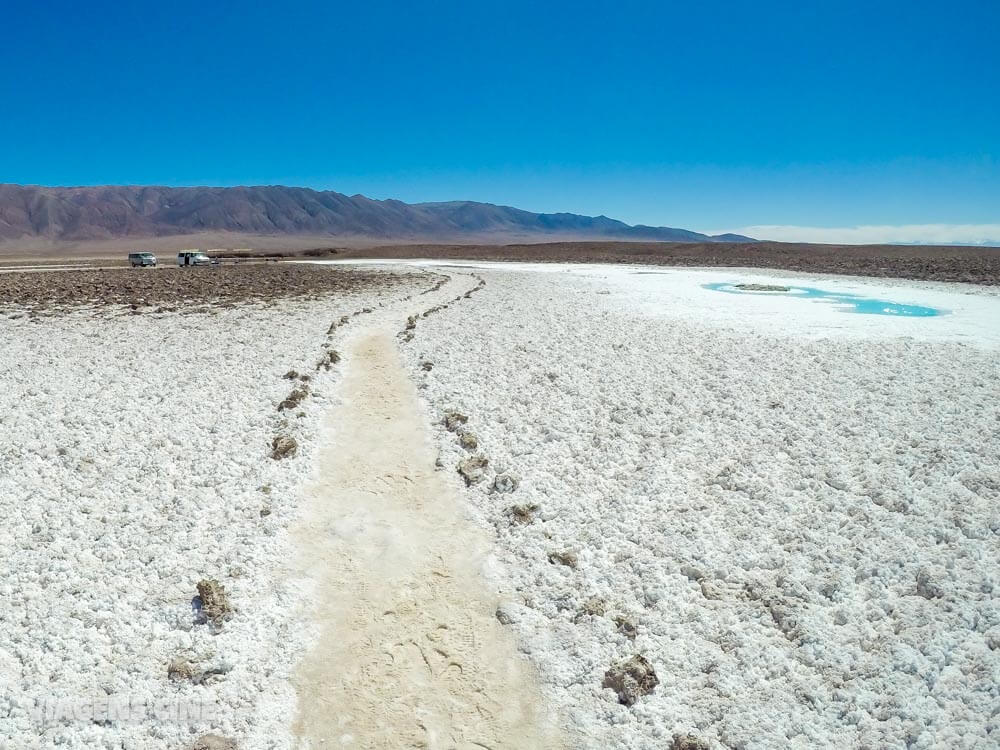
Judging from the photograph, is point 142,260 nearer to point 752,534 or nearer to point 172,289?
point 172,289

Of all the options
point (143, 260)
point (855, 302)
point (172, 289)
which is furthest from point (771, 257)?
point (143, 260)

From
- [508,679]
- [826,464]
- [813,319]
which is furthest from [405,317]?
[508,679]

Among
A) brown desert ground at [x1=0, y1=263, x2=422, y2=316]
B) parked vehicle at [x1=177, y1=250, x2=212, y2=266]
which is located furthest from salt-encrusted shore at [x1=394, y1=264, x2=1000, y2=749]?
parked vehicle at [x1=177, y1=250, x2=212, y2=266]

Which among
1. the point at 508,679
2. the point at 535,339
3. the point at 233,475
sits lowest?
the point at 508,679

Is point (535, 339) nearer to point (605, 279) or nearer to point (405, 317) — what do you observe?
point (405, 317)

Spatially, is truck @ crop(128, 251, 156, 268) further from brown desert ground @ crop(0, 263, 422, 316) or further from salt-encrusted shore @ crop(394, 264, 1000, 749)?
salt-encrusted shore @ crop(394, 264, 1000, 749)

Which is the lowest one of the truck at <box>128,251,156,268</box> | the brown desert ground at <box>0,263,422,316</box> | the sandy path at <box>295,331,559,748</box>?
the sandy path at <box>295,331,559,748</box>
